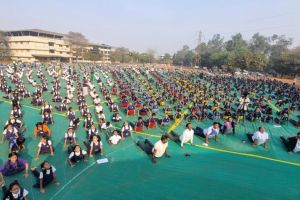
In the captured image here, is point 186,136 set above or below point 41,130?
Answer: above

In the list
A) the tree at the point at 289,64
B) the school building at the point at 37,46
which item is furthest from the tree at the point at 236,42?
the school building at the point at 37,46

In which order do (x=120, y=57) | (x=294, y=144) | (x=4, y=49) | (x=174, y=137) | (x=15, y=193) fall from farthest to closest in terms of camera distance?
(x=120, y=57) → (x=4, y=49) → (x=174, y=137) → (x=294, y=144) → (x=15, y=193)

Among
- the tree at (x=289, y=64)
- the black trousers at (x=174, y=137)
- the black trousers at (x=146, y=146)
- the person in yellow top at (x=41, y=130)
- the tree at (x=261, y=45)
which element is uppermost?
the tree at (x=261, y=45)

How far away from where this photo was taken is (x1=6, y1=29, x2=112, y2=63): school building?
5797 centimetres

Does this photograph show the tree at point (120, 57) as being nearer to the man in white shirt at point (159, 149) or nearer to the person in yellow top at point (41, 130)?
the person in yellow top at point (41, 130)

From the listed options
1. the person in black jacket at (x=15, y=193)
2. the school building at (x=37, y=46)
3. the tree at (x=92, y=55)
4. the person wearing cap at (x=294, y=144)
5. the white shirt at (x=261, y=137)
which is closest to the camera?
the person in black jacket at (x=15, y=193)

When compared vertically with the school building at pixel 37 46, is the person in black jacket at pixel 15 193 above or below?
below

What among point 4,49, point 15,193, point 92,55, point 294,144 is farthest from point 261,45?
point 15,193

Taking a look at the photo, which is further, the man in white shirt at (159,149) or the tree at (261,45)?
the tree at (261,45)

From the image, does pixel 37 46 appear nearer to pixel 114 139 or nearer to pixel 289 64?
pixel 289 64

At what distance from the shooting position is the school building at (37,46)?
5797 cm

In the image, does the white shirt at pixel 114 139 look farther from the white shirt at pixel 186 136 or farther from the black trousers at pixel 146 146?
the white shirt at pixel 186 136

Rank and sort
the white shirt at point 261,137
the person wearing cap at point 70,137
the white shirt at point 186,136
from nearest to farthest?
the person wearing cap at point 70,137 → the white shirt at point 186,136 → the white shirt at point 261,137

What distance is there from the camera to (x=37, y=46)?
194 feet
